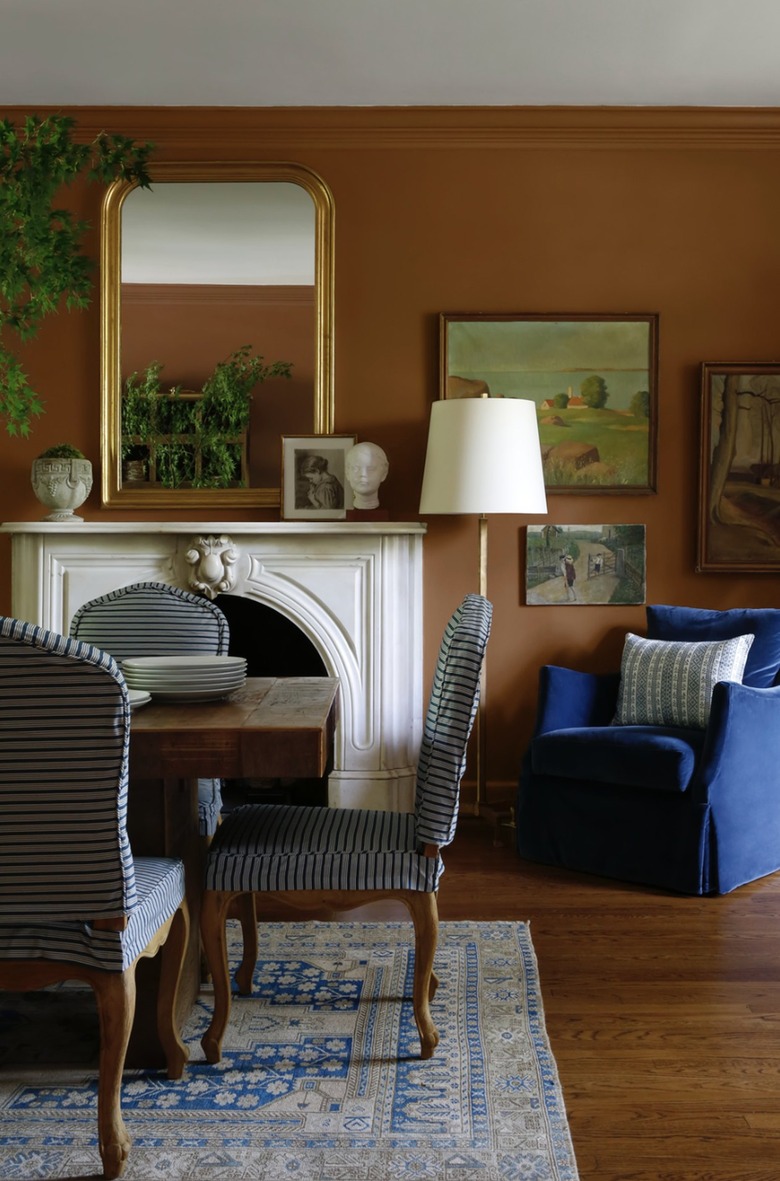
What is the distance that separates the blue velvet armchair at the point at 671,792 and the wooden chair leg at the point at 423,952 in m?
1.47

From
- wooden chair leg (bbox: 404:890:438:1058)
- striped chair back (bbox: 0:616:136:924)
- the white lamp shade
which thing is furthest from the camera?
the white lamp shade

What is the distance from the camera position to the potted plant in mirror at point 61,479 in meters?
4.37

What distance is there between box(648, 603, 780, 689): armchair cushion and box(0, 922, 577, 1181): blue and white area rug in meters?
1.69

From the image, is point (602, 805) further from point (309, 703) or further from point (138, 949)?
point (138, 949)

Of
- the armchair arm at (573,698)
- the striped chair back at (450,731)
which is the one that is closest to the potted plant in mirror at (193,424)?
the armchair arm at (573,698)

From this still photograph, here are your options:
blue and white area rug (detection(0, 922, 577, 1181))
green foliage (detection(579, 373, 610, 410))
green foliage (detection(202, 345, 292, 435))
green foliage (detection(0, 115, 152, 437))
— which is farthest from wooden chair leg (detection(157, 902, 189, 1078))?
green foliage (detection(579, 373, 610, 410))

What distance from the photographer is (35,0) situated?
3.66 m

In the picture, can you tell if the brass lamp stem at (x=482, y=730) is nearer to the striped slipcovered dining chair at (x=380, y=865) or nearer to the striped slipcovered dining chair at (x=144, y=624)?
the striped slipcovered dining chair at (x=144, y=624)

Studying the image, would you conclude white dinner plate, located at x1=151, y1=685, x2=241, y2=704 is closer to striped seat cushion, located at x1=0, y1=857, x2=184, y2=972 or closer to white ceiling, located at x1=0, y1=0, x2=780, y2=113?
striped seat cushion, located at x1=0, y1=857, x2=184, y2=972

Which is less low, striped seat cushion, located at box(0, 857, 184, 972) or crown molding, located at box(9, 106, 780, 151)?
crown molding, located at box(9, 106, 780, 151)

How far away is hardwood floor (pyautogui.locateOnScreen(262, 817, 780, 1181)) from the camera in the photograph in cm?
214

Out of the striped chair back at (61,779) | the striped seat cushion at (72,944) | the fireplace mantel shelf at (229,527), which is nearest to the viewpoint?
the striped chair back at (61,779)

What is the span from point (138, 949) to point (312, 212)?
3.43m

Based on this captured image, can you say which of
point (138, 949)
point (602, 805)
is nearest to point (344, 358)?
point (602, 805)
